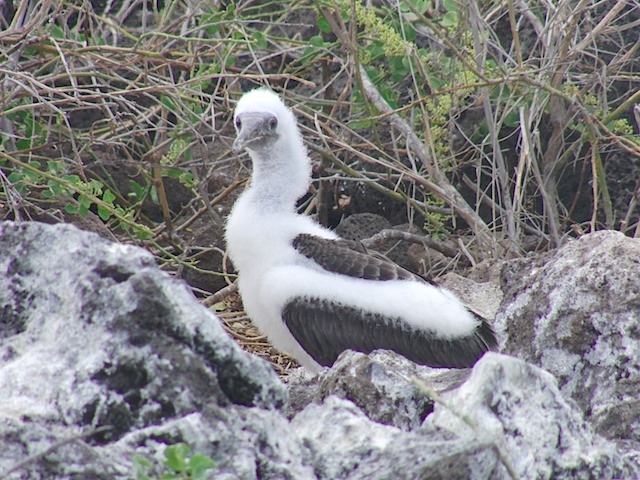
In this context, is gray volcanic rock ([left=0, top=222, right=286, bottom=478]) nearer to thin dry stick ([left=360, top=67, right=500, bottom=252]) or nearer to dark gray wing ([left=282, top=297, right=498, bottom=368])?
dark gray wing ([left=282, top=297, right=498, bottom=368])

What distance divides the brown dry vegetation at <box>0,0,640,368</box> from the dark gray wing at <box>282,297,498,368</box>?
85 cm

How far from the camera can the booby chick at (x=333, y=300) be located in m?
3.39

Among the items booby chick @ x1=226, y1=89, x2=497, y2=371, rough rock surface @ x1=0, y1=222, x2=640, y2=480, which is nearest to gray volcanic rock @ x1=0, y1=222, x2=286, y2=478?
rough rock surface @ x1=0, y1=222, x2=640, y2=480

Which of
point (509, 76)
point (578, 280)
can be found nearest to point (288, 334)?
point (578, 280)

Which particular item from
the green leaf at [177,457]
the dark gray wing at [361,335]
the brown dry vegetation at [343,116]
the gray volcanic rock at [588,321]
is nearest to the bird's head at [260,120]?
the brown dry vegetation at [343,116]

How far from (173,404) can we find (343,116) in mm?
4019

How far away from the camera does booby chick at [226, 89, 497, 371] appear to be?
3395 mm

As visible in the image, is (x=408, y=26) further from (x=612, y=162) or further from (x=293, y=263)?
(x=293, y=263)

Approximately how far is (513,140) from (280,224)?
85.5 inches

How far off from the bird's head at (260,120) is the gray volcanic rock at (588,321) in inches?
47.0

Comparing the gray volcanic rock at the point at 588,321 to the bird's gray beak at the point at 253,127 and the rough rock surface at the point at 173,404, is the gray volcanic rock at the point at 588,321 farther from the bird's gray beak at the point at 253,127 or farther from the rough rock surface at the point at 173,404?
the bird's gray beak at the point at 253,127

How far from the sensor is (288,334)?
142 inches

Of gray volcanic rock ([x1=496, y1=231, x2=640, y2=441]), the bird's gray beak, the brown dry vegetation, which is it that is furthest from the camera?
the brown dry vegetation

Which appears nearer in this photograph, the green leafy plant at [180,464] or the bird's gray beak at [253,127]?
the green leafy plant at [180,464]
